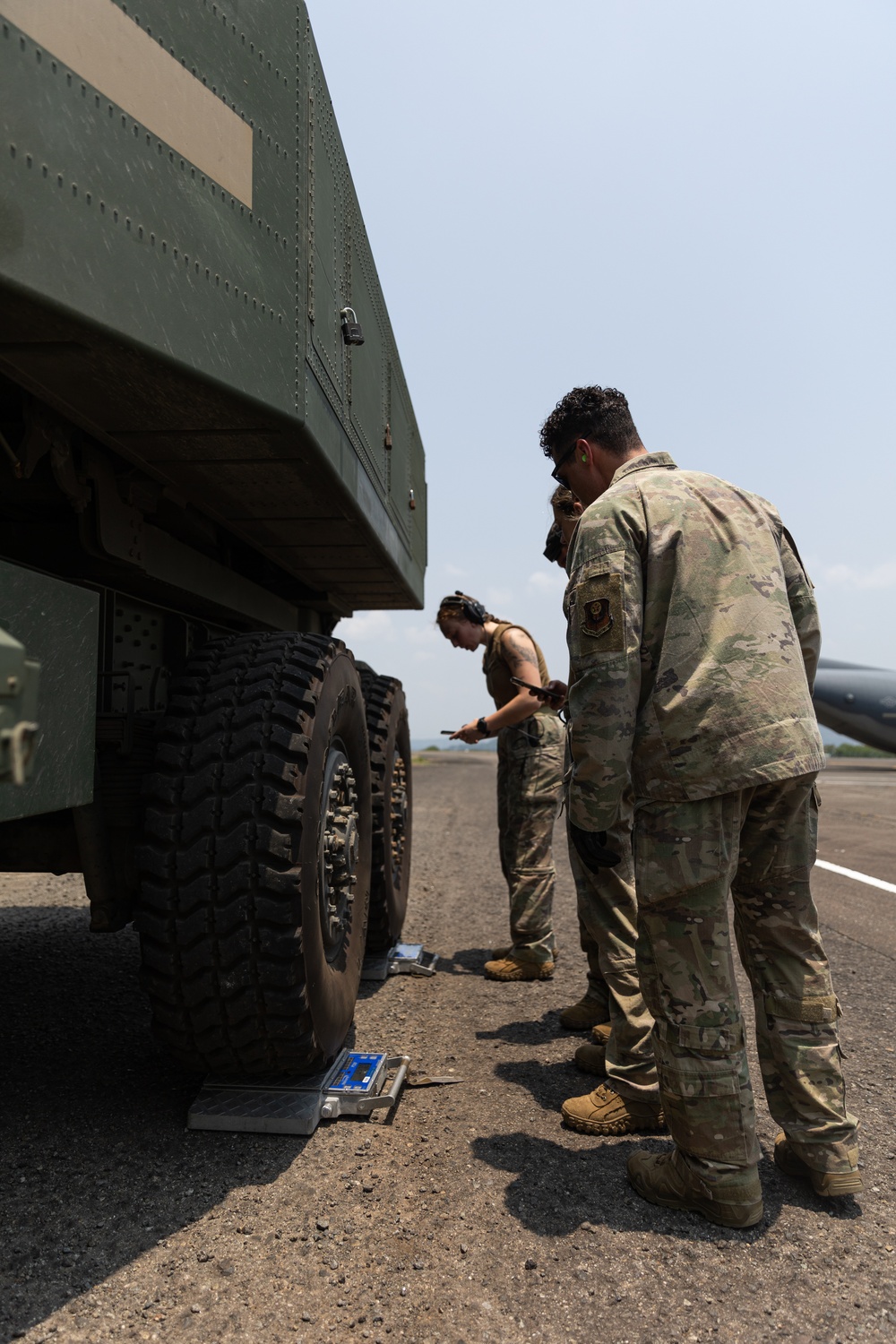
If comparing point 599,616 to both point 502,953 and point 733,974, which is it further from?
point 502,953

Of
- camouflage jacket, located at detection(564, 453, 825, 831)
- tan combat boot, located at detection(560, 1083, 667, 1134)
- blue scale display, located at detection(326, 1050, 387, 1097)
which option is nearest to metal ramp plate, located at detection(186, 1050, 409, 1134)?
blue scale display, located at detection(326, 1050, 387, 1097)

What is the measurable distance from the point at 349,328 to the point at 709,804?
1.82 m

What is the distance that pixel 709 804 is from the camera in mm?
2117

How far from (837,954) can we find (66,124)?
179 inches

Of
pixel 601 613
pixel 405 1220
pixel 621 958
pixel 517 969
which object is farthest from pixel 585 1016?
pixel 601 613

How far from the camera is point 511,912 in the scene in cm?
427

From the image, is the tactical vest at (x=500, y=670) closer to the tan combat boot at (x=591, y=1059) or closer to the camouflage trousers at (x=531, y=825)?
the camouflage trousers at (x=531, y=825)

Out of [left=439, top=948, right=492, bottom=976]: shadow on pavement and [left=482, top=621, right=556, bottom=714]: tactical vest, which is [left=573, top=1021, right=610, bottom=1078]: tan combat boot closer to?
[left=439, top=948, right=492, bottom=976]: shadow on pavement

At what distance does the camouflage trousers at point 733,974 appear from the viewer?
2074 mm

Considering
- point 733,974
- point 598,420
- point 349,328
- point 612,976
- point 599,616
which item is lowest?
point 612,976

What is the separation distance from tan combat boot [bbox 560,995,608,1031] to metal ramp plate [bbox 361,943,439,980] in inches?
36.9

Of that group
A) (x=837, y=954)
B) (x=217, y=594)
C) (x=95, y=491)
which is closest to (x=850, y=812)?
(x=837, y=954)

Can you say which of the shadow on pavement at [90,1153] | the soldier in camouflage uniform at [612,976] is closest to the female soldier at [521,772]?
the soldier in camouflage uniform at [612,976]

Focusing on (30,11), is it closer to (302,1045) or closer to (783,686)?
(783,686)
